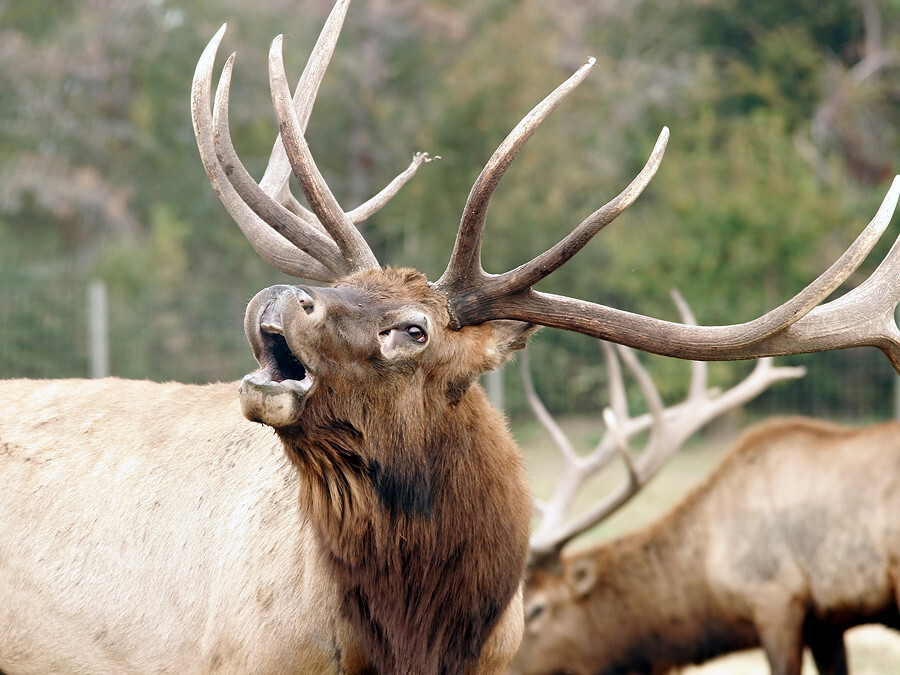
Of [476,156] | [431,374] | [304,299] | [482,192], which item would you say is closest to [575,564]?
[431,374]

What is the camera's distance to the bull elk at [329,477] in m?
2.96

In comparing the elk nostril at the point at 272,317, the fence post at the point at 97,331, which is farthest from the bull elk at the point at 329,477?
the fence post at the point at 97,331

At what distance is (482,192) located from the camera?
2996mm

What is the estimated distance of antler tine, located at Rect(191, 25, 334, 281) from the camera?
3.42 metres

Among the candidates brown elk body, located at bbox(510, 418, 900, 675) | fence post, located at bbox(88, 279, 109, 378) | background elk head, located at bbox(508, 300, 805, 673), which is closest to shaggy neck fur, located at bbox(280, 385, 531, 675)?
background elk head, located at bbox(508, 300, 805, 673)

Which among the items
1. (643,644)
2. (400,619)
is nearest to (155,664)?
(400,619)

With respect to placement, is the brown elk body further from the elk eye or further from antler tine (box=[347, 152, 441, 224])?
→ the elk eye

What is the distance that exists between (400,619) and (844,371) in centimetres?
1040

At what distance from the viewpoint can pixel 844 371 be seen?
491 inches

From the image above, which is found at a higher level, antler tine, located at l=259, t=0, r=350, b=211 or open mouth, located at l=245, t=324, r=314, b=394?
antler tine, located at l=259, t=0, r=350, b=211

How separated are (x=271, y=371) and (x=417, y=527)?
0.63 m

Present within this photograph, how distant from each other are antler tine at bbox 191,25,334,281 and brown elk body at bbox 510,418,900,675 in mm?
3327

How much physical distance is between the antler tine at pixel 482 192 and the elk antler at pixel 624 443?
2914 mm

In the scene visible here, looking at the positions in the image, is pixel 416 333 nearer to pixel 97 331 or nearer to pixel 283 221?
pixel 283 221
